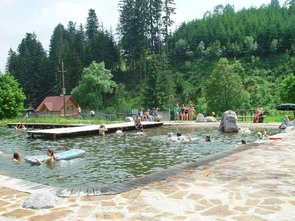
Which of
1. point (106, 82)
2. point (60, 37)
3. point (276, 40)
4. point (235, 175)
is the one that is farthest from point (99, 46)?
Result: point (235, 175)

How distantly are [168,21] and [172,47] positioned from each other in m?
8.68

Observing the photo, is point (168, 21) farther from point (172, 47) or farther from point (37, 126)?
point (37, 126)

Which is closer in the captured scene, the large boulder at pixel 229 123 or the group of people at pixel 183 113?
the large boulder at pixel 229 123

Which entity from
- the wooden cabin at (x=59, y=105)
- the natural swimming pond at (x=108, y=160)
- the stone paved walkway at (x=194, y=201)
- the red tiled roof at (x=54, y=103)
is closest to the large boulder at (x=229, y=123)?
the natural swimming pond at (x=108, y=160)

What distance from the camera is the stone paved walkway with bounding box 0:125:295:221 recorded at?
17.2ft

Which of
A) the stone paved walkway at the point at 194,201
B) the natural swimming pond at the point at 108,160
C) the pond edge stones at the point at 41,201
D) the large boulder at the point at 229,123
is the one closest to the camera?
the stone paved walkway at the point at 194,201

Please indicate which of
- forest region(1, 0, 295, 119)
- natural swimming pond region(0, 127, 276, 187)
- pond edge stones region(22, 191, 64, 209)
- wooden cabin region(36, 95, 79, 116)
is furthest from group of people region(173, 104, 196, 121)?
wooden cabin region(36, 95, 79, 116)

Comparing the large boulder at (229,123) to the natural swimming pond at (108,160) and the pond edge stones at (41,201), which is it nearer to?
the natural swimming pond at (108,160)

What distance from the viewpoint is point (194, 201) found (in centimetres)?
589

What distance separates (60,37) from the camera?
96.4 metres

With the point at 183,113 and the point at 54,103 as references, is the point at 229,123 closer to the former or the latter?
the point at 183,113

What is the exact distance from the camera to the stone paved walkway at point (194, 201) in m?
5.24

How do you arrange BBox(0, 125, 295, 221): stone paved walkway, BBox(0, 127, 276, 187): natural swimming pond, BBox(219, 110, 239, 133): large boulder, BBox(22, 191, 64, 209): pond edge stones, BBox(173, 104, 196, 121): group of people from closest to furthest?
BBox(0, 125, 295, 221): stone paved walkway
BBox(22, 191, 64, 209): pond edge stones
BBox(0, 127, 276, 187): natural swimming pond
BBox(219, 110, 239, 133): large boulder
BBox(173, 104, 196, 121): group of people

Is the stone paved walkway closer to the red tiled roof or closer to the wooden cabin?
the wooden cabin
